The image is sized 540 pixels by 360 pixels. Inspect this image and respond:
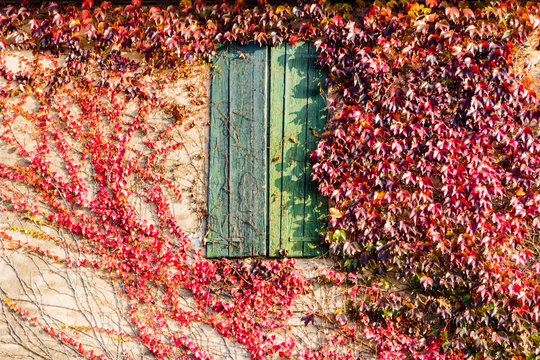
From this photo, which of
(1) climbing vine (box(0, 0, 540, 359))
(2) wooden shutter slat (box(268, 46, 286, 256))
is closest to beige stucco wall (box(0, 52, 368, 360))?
(1) climbing vine (box(0, 0, 540, 359))

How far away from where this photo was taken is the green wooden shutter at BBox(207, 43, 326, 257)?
163 inches

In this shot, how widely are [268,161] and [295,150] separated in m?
0.25

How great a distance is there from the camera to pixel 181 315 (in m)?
4.12

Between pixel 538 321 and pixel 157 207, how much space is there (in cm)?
335

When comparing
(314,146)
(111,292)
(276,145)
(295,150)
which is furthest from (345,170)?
(111,292)

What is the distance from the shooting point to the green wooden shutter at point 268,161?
4133mm

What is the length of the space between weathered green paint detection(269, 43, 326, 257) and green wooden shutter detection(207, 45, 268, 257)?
10 cm

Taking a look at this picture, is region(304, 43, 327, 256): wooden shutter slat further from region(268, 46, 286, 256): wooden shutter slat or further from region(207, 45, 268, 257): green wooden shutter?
region(207, 45, 268, 257): green wooden shutter

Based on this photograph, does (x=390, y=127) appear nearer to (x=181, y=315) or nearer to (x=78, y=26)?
(x=181, y=315)

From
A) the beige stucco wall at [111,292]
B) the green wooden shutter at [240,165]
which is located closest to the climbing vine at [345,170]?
the beige stucco wall at [111,292]

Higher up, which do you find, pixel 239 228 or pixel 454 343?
pixel 239 228

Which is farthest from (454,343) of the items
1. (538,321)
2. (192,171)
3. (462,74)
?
(192,171)

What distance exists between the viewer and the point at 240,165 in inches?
163

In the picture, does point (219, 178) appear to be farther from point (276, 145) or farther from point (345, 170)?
point (345, 170)
